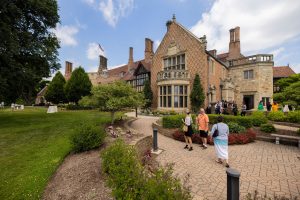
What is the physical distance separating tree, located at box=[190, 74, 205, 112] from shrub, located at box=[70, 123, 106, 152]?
50.5 feet

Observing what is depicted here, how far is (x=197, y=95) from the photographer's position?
66.8ft

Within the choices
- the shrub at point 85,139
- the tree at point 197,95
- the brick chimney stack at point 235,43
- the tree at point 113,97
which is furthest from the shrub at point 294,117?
the brick chimney stack at point 235,43

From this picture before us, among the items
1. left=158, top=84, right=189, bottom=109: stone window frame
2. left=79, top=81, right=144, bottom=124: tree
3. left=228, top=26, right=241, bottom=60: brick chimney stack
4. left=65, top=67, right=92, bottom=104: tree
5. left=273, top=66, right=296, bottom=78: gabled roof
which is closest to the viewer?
left=79, top=81, right=144, bottom=124: tree

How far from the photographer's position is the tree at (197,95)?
66.8ft

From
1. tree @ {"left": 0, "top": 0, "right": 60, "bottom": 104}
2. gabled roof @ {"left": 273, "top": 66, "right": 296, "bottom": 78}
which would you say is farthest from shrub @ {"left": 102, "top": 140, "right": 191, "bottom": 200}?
gabled roof @ {"left": 273, "top": 66, "right": 296, "bottom": 78}

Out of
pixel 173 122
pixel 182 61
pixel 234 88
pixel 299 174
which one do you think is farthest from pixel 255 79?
pixel 299 174

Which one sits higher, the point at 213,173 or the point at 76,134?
the point at 76,134

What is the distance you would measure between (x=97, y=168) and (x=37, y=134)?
22.4ft

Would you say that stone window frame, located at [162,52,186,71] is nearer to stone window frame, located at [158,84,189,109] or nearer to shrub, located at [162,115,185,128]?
stone window frame, located at [158,84,189,109]

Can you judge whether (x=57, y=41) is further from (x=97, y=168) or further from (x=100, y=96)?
(x=97, y=168)

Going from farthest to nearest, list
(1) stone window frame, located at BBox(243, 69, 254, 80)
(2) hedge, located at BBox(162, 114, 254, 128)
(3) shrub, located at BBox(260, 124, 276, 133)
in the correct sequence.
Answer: (1) stone window frame, located at BBox(243, 69, 254, 80) < (2) hedge, located at BBox(162, 114, 254, 128) < (3) shrub, located at BBox(260, 124, 276, 133)

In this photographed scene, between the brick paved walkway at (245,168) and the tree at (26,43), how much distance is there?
11439 mm

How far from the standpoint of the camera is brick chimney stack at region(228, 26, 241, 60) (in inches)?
1146

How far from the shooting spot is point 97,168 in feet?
17.7
